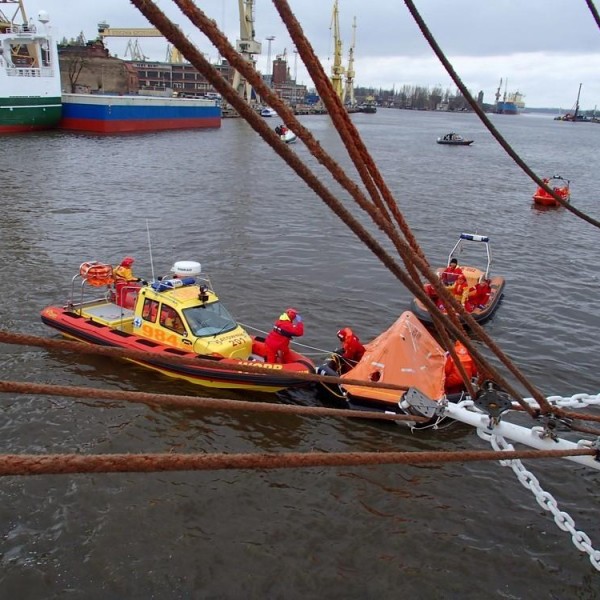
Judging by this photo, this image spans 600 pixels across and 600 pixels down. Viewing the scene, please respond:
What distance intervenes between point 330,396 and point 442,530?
3.93 metres

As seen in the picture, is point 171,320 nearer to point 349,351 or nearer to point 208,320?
point 208,320

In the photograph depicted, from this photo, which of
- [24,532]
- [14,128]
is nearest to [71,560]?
[24,532]

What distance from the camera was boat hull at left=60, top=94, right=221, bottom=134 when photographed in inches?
2355

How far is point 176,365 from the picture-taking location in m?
11.9

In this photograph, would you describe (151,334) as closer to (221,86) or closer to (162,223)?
(221,86)

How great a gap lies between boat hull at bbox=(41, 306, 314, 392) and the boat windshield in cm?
63

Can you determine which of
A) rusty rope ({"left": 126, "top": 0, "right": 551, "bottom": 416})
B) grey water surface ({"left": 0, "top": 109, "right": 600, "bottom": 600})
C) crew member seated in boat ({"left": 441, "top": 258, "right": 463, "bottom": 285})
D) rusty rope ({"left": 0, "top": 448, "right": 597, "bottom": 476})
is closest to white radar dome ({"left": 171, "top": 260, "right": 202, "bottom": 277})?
grey water surface ({"left": 0, "top": 109, "right": 600, "bottom": 600})

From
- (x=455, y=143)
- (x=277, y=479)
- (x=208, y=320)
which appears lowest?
(x=277, y=479)

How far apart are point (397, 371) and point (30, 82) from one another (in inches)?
2156

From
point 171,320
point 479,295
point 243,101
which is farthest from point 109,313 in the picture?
point 243,101

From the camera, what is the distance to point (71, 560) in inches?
300

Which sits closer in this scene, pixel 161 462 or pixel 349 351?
pixel 161 462

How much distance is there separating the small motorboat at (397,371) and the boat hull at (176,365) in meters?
0.96

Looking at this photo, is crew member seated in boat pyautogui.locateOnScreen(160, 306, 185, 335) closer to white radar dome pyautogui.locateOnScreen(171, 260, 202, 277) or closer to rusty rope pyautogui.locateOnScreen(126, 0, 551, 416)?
white radar dome pyautogui.locateOnScreen(171, 260, 202, 277)
